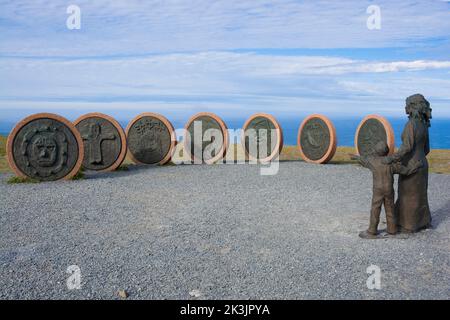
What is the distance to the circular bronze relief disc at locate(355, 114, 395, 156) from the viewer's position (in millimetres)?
12828

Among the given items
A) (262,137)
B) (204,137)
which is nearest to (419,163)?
(262,137)

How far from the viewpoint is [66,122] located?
1129 cm

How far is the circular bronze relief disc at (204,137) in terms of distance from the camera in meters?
14.5

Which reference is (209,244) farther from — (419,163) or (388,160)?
(419,163)

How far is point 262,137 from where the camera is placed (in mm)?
14867

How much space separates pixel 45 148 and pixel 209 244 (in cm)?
619

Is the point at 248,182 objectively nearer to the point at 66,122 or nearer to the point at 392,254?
the point at 66,122

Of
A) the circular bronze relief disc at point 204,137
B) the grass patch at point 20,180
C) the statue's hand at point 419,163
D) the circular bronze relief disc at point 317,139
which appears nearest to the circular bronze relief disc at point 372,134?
the circular bronze relief disc at point 317,139

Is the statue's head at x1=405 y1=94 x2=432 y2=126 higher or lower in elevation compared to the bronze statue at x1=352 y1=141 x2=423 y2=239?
higher

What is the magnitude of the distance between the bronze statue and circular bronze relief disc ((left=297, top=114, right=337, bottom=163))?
6.80 meters

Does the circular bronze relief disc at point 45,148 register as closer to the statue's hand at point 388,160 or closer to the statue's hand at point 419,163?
the statue's hand at point 388,160

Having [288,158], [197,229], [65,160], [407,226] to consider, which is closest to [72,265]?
[197,229]

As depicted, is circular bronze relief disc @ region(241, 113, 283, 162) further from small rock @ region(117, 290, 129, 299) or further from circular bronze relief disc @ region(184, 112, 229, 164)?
small rock @ region(117, 290, 129, 299)

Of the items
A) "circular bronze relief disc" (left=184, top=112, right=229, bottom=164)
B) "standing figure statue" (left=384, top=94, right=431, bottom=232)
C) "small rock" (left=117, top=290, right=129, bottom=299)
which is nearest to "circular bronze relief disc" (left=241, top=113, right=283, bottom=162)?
"circular bronze relief disc" (left=184, top=112, right=229, bottom=164)
